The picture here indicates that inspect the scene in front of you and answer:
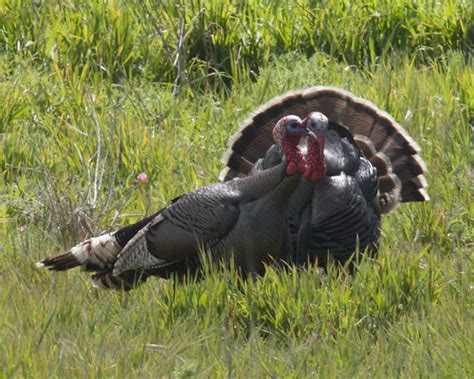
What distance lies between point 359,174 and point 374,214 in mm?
218

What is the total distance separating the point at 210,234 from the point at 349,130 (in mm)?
1183

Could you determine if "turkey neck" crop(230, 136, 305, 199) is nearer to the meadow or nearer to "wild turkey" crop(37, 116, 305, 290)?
"wild turkey" crop(37, 116, 305, 290)

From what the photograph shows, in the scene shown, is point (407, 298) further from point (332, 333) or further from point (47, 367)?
point (47, 367)

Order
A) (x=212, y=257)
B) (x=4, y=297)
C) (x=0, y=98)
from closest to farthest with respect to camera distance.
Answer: (x=4, y=297), (x=212, y=257), (x=0, y=98)

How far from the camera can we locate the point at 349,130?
6059 mm

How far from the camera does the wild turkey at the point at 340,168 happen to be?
5.38 metres

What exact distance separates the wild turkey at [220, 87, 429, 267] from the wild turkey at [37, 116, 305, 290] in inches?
8.9

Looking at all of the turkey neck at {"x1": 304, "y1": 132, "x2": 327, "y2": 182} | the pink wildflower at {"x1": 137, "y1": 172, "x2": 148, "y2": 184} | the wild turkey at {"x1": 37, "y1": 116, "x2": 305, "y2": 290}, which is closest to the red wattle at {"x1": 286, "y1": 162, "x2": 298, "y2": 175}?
the wild turkey at {"x1": 37, "y1": 116, "x2": 305, "y2": 290}

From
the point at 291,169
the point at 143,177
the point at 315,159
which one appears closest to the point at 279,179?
the point at 291,169

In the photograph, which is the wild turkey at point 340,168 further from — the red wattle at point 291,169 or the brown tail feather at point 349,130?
the red wattle at point 291,169

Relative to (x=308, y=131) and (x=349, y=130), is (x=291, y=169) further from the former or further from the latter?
(x=349, y=130)

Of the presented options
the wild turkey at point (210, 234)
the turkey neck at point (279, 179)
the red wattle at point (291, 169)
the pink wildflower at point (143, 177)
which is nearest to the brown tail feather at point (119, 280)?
the wild turkey at point (210, 234)

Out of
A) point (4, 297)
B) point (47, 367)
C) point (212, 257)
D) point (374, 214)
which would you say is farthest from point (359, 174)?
point (47, 367)

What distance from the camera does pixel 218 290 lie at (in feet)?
15.7
